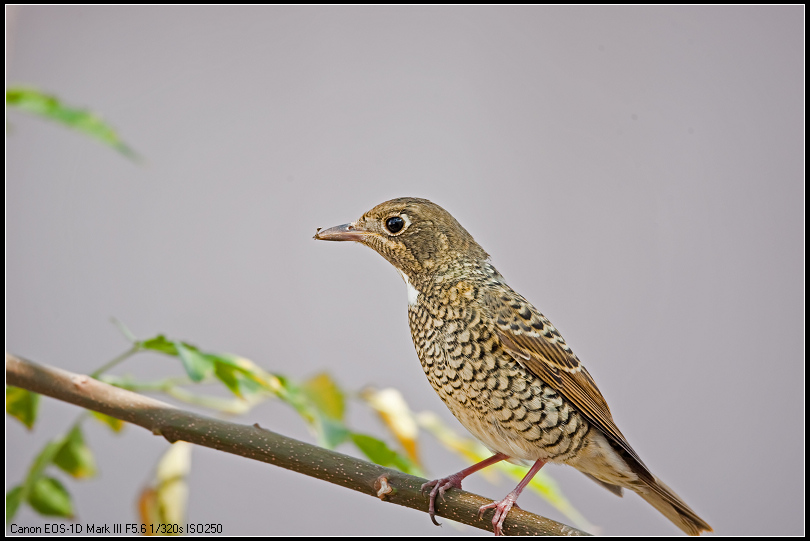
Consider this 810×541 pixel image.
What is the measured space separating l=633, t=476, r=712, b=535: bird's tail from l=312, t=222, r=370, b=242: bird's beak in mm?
556

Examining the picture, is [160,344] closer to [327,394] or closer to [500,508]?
[327,394]

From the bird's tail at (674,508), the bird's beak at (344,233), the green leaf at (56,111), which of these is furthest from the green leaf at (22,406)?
the bird's tail at (674,508)

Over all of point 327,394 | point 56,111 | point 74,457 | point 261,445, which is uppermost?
point 56,111

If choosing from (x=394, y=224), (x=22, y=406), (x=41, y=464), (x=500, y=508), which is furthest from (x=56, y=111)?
(x=500, y=508)

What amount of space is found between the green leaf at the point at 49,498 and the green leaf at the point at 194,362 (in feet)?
1.76

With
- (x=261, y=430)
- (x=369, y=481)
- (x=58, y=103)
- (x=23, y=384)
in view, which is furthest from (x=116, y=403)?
(x=58, y=103)

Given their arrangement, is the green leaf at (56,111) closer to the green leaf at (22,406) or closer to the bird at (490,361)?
the green leaf at (22,406)

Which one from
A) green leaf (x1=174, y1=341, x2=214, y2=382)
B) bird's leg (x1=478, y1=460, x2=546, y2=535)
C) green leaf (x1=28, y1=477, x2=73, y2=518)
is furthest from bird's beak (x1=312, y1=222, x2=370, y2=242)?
green leaf (x1=28, y1=477, x2=73, y2=518)

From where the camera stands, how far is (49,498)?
51.1 inches

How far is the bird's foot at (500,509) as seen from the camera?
89cm

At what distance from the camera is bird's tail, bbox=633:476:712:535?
988 mm

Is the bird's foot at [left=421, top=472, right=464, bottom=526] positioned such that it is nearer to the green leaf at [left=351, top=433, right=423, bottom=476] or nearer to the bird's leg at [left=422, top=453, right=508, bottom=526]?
the bird's leg at [left=422, top=453, right=508, bottom=526]

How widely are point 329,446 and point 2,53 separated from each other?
914 millimetres

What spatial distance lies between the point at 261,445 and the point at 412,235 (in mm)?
354
